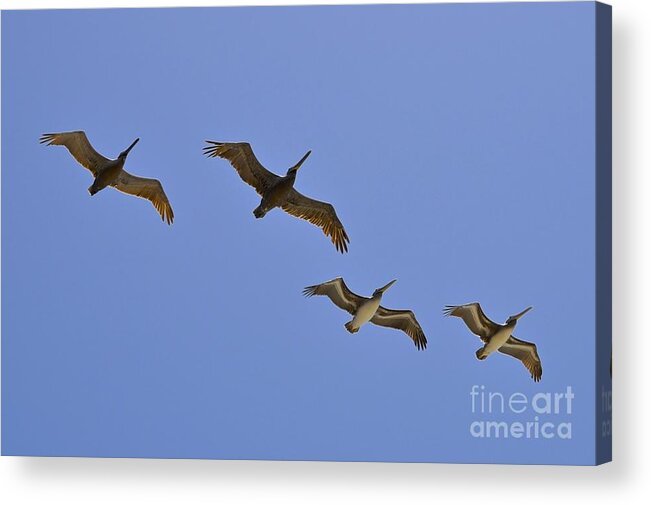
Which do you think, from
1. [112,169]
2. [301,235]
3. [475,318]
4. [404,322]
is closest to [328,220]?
[301,235]

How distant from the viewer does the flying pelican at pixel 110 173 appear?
903cm

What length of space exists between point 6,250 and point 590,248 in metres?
2.77

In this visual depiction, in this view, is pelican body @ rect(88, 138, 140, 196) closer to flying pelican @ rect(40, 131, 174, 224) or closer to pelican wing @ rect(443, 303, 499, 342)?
flying pelican @ rect(40, 131, 174, 224)

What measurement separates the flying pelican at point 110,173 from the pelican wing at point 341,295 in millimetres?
817

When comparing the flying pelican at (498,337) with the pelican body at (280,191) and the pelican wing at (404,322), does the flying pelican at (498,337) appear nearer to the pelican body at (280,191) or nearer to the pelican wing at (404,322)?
the pelican wing at (404,322)

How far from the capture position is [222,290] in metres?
8.97

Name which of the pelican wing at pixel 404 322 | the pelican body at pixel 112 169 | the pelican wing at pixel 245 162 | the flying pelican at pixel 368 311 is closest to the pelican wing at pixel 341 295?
the flying pelican at pixel 368 311

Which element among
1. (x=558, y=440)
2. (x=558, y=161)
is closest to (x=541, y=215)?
(x=558, y=161)

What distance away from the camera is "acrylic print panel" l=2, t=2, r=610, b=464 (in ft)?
28.5

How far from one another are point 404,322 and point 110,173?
5.17 ft

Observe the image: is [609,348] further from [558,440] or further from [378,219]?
[378,219]

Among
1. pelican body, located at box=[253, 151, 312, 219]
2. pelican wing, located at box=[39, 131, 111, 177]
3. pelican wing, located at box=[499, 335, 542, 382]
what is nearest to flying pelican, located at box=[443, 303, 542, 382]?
pelican wing, located at box=[499, 335, 542, 382]

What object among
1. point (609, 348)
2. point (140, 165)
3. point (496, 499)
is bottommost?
point (496, 499)

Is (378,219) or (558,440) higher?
(378,219)
